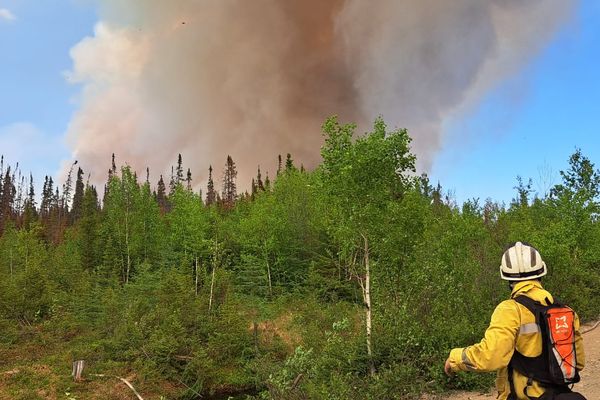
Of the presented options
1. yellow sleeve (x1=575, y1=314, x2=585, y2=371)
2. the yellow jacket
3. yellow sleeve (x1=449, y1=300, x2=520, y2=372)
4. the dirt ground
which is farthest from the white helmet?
the dirt ground

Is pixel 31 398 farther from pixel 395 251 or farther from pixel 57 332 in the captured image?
pixel 395 251

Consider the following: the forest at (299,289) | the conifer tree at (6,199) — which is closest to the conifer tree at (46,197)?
the conifer tree at (6,199)

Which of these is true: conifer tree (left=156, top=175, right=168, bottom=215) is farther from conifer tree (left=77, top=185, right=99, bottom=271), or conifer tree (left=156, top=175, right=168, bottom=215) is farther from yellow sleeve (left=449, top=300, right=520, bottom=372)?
yellow sleeve (left=449, top=300, right=520, bottom=372)

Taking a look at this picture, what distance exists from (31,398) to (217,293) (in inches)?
469

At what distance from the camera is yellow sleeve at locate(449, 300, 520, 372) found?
10.4 ft

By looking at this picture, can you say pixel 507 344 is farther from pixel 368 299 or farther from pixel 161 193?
pixel 161 193

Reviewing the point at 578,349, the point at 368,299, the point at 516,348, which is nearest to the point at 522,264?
the point at 516,348

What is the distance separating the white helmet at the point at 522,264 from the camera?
137 inches

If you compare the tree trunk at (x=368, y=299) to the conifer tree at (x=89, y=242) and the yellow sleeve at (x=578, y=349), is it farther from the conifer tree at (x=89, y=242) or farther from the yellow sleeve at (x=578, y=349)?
the conifer tree at (x=89, y=242)

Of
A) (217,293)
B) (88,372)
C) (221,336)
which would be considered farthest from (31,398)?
(217,293)

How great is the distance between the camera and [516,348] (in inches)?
130

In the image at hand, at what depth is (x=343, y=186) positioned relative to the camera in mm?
14086

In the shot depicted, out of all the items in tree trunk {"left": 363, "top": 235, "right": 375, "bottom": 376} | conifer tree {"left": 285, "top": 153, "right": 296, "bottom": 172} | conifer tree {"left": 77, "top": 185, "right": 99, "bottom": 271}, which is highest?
conifer tree {"left": 285, "top": 153, "right": 296, "bottom": 172}

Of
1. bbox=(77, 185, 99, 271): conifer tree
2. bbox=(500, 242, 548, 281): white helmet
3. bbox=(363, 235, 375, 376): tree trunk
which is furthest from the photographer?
bbox=(77, 185, 99, 271): conifer tree
